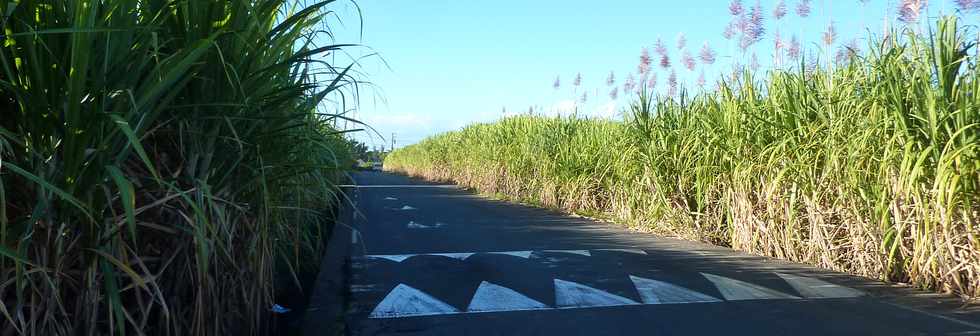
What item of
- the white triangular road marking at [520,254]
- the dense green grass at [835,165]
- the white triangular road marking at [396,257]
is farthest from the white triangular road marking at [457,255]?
the dense green grass at [835,165]

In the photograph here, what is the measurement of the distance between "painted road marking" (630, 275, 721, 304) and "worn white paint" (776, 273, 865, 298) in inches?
36.0

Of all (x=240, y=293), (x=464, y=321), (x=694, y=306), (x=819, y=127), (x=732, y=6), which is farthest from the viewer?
(x=732, y=6)

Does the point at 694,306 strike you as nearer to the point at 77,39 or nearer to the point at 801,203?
the point at 801,203

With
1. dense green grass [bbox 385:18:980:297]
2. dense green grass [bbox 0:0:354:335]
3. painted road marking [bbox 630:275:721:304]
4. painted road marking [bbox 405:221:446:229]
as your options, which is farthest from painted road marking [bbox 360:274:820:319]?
painted road marking [bbox 405:221:446:229]

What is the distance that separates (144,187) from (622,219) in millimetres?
10451

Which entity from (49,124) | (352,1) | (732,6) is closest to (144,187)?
(49,124)

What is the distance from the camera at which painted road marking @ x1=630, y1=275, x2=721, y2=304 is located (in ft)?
21.2

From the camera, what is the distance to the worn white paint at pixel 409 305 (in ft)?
19.4

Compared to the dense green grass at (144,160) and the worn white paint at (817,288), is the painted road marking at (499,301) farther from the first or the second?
the worn white paint at (817,288)

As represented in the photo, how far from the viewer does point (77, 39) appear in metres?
2.76

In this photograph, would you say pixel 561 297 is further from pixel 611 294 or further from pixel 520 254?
pixel 520 254

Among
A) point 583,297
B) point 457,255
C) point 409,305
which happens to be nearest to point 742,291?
point 583,297

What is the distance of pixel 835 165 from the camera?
7.45m

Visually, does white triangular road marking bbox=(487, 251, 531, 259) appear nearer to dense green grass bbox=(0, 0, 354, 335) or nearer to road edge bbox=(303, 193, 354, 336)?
road edge bbox=(303, 193, 354, 336)
